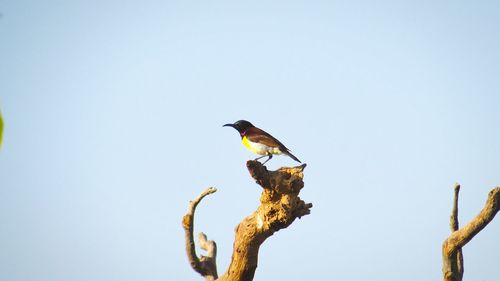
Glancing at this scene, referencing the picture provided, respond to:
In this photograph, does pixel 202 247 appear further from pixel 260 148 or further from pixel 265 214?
pixel 265 214

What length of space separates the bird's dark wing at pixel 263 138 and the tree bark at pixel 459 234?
2997mm

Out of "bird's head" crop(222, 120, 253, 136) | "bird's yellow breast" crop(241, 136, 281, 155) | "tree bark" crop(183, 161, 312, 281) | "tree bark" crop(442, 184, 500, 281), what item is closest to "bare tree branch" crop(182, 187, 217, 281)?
"bird's yellow breast" crop(241, 136, 281, 155)

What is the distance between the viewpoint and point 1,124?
81 centimetres

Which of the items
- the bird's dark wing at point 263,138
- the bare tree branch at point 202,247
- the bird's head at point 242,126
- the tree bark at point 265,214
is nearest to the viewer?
the tree bark at point 265,214

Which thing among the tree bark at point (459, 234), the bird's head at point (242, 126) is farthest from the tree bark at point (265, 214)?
the bird's head at point (242, 126)

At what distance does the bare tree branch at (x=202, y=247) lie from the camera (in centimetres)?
807

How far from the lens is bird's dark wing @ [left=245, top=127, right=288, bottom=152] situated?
8.72 metres

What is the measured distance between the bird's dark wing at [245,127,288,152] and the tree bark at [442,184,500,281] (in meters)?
3.00

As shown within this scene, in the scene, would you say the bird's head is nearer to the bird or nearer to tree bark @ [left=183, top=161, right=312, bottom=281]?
the bird

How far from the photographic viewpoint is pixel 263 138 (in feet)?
28.8

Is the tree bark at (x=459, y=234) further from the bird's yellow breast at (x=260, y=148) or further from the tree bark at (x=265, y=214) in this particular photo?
the bird's yellow breast at (x=260, y=148)

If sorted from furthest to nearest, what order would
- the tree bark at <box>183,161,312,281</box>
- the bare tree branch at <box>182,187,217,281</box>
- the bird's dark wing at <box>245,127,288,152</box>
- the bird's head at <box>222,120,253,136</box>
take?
1. the bird's head at <box>222,120,253,136</box>
2. the bird's dark wing at <box>245,127,288,152</box>
3. the bare tree branch at <box>182,187,217,281</box>
4. the tree bark at <box>183,161,312,281</box>

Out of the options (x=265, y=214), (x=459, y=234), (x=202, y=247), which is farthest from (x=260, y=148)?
(x=459, y=234)

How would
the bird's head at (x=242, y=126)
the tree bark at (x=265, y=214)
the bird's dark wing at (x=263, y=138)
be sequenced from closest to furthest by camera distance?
the tree bark at (x=265, y=214), the bird's dark wing at (x=263, y=138), the bird's head at (x=242, y=126)
